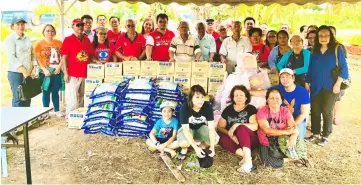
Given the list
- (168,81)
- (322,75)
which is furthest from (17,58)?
(322,75)

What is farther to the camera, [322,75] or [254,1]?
[254,1]

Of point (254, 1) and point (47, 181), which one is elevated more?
point (254, 1)

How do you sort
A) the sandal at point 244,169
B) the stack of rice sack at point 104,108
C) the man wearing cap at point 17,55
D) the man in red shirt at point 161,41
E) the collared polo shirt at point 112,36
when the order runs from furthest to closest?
the collared polo shirt at point 112,36, the man in red shirt at point 161,41, the man wearing cap at point 17,55, the stack of rice sack at point 104,108, the sandal at point 244,169

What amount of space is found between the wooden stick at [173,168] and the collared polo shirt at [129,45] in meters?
2.26

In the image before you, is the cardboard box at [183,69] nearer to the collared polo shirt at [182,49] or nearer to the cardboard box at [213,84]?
the cardboard box at [213,84]


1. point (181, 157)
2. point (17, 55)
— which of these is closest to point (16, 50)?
point (17, 55)

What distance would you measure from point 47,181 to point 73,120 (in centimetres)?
183

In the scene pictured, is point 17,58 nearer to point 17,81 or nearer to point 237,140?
point 17,81

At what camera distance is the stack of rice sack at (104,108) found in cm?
503

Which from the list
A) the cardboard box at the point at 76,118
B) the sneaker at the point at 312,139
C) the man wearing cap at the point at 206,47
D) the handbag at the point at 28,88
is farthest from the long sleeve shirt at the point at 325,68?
the handbag at the point at 28,88

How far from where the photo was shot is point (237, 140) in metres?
4.11

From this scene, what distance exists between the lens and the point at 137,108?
16.1 feet

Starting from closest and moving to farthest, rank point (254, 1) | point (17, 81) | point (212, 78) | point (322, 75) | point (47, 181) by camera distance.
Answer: point (47, 181), point (322, 75), point (212, 78), point (17, 81), point (254, 1)

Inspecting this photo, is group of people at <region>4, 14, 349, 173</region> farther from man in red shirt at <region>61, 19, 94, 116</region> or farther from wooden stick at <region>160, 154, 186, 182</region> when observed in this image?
wooden stick at <region>160, 154, 186, 182</region>
